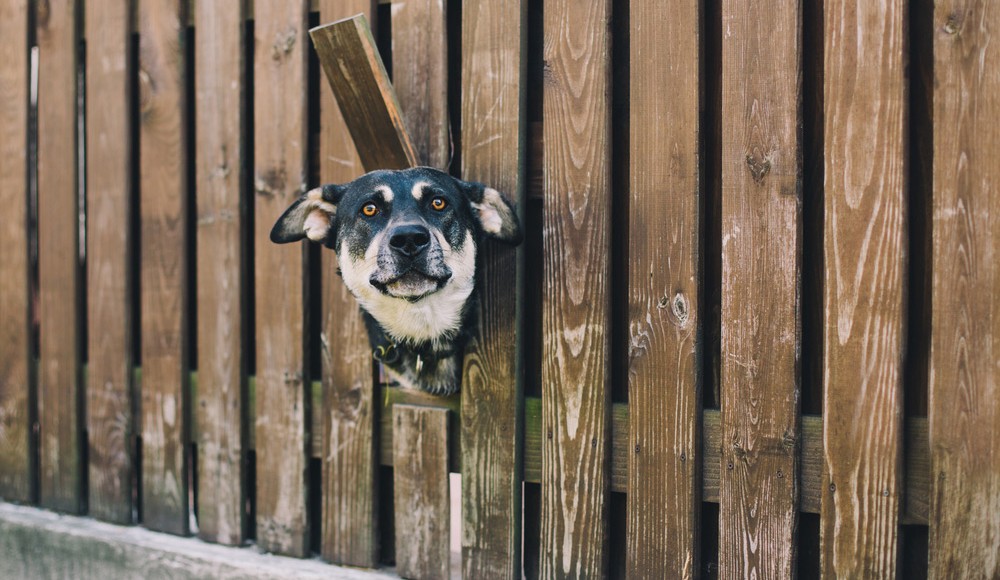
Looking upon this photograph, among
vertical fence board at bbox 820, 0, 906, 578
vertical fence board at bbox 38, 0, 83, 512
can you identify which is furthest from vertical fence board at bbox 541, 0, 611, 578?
vertical fence board at bbox 38, 0, 83, 512

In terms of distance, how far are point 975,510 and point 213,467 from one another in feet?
9.20

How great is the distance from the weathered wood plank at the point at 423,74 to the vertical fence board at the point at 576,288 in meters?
0.42

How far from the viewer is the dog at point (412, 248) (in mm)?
2449

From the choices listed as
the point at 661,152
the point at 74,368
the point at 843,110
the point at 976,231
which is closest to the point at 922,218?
the point at 976,231

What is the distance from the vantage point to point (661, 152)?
2.44 m

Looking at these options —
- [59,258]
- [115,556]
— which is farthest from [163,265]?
[115,556]

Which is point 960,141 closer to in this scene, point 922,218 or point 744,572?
point 922,218

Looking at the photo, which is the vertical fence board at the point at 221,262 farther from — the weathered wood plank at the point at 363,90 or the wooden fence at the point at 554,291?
the weathered wood plank at the point at 363,90

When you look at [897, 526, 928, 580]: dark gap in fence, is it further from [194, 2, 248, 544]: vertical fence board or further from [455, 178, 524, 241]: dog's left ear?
[194, 2, 248, 544]: vertical fence board

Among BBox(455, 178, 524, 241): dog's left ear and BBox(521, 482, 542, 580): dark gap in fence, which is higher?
BBox(455, 178, 524, 241): dog's left ear

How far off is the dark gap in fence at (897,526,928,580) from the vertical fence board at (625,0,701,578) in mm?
611

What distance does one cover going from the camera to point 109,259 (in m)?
3.44

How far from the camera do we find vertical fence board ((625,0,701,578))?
7.88 feet

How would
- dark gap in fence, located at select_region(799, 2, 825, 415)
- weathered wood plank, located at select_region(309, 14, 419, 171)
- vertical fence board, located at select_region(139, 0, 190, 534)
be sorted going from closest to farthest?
dark gap in fence, located at select_region(799, 2, 825, 415), weathered wood plank, located at select_region(309, 14, 419, 171), vertical fence board, located at select_region(139, 0, 190, 534)
